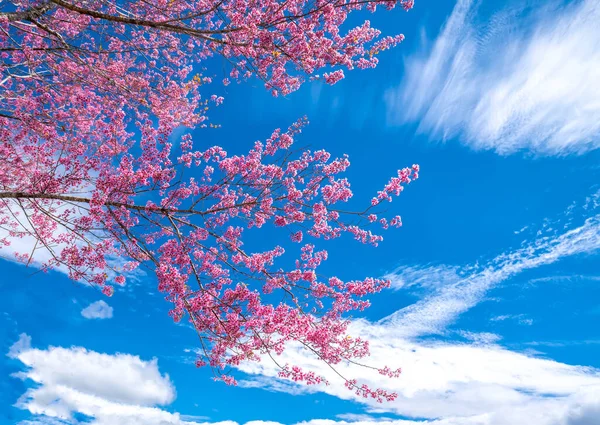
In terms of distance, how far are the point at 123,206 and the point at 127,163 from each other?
81 cm

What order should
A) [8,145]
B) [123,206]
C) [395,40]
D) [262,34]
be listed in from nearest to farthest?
1. [262,34]
2. [123,206]
3. [395,40]
4. [8,145]

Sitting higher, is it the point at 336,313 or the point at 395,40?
the point at 395,40

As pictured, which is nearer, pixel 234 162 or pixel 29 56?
pixel 234 162

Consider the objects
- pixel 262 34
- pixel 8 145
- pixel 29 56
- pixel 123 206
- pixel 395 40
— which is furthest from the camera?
pixel 8 145

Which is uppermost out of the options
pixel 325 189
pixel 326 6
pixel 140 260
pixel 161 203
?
pixel 326 6

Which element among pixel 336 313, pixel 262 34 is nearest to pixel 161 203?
pixel 262 34

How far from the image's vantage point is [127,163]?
7.45 m

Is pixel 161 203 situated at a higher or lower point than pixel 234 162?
lower

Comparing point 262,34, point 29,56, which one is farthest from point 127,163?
point 29,56

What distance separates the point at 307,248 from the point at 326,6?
4.86 meters

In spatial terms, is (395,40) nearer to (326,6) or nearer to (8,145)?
(326,6)

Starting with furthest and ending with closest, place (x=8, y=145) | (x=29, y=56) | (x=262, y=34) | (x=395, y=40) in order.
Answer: (x=8, y=145) → (x=29, y=56) → (x=395, y=40) → (x=262, y=34)

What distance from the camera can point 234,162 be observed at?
838 centimetres

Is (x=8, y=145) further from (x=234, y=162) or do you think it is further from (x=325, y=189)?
(x=325, y=189)
